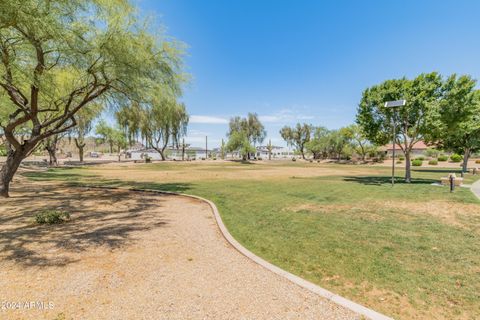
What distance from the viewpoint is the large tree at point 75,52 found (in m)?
7.77

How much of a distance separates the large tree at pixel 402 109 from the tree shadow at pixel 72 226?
16454 mm

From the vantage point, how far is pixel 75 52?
9.32 m

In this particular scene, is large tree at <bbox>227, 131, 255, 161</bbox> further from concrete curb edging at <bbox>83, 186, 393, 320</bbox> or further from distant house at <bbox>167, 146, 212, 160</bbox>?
concrete curb edging at <bbox>83, 186, 393, 320</bbox>

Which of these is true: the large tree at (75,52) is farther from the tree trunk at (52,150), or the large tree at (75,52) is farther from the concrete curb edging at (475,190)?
the tree trunk at (52,150)

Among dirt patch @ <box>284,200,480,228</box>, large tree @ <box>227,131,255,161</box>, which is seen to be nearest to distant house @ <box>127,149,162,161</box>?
large tree @ <box>227,131,255,161</box>

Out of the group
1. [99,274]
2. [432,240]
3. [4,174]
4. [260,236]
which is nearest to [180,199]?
[260,236]

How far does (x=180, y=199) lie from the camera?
12.0 meters

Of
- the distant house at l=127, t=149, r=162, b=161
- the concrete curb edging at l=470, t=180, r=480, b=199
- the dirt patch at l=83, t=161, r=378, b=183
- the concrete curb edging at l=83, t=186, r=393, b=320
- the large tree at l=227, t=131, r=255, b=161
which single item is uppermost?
the large tree at l=227, t=131, r=255, b=161

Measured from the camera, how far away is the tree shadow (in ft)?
17.3

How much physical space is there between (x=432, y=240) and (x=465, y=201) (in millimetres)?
6744

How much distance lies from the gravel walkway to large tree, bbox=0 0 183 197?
18.3 feet

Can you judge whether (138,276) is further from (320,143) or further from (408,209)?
(320,143)

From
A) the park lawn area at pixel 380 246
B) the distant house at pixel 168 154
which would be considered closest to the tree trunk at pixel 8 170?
the park lawn area at pixel 380 246

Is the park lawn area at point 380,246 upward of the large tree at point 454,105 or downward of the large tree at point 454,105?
downward
